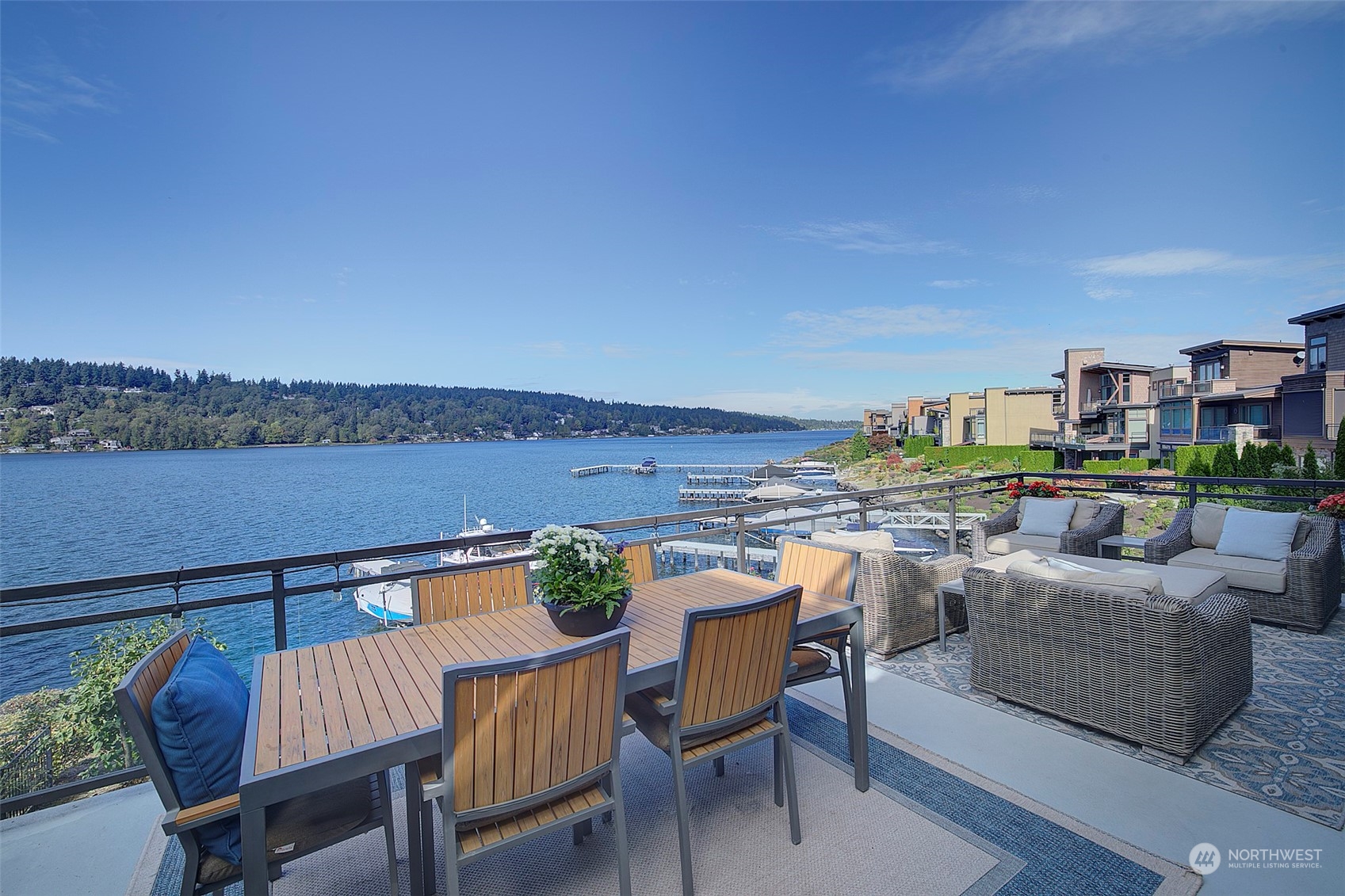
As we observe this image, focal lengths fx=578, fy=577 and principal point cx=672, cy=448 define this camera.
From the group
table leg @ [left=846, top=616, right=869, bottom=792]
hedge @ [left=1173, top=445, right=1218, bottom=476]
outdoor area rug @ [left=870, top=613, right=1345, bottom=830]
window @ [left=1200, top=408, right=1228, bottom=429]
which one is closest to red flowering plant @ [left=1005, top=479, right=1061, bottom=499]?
outdoor area rug @ [left=870, top=613, right=1345, bottom=830]

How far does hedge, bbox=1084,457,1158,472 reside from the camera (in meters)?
24.3

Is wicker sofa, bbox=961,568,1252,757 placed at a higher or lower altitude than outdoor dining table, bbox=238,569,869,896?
lower

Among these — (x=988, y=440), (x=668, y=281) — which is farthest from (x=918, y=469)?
(x=668, y=281)

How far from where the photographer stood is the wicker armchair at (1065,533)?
17.9 feet

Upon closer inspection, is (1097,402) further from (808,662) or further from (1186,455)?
(808,662)

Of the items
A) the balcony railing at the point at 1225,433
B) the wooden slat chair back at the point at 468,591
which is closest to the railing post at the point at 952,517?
the wooden slat chair back at the point at 468,591

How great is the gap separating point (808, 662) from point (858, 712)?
308 mm

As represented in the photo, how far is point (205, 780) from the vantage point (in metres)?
1.47

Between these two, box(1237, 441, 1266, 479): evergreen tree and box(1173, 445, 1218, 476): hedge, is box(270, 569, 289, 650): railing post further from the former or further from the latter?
box(1173, 445, 1218, 476): hedge

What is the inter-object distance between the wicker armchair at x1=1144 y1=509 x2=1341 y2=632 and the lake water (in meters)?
6.59

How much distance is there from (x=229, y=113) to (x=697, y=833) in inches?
641

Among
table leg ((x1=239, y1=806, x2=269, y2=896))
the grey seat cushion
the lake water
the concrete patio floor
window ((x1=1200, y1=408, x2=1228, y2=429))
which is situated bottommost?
the lake water

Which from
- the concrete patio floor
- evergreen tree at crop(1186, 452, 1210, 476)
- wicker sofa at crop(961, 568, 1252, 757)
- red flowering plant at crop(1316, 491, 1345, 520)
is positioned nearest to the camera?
the concrete patio floor

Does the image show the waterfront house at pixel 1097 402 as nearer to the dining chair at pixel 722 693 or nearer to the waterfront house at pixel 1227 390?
the waterfront house at pixel 1227 390
